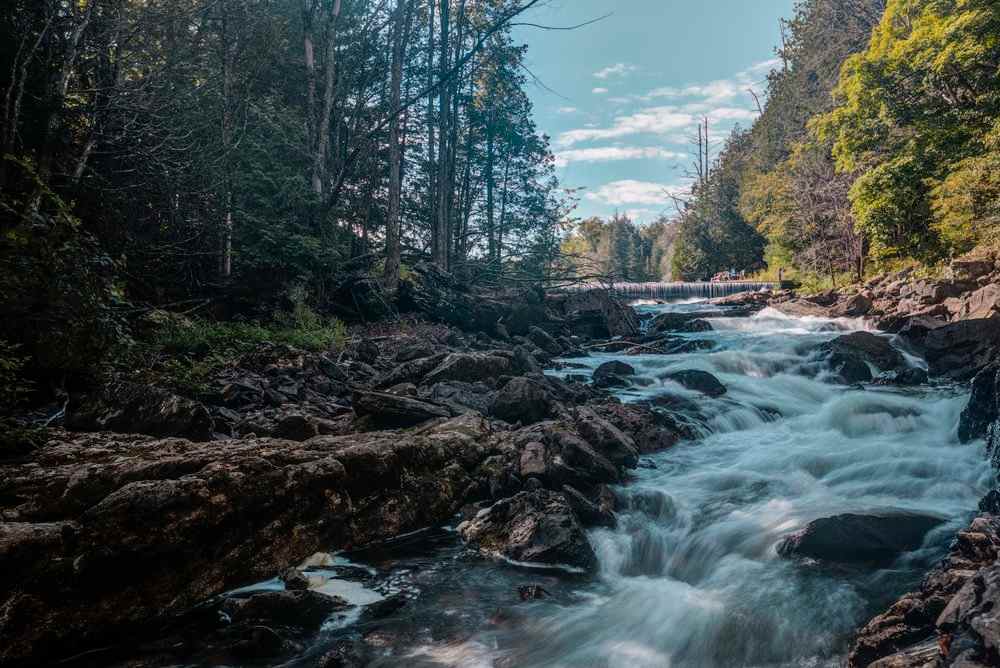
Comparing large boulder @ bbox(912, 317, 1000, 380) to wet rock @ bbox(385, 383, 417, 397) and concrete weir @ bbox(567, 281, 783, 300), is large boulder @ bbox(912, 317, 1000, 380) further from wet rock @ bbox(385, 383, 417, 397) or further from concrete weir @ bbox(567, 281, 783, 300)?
concrete weir @ bbox(567, 281, 783, 300)

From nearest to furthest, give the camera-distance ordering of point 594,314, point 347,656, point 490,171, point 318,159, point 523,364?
1. point 347,656
2. point 523,364
3. point 318,159
4. point 594,314
5. point 490,171

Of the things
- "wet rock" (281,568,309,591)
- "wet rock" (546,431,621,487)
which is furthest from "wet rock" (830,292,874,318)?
"wet rock" (281,568,309,591)

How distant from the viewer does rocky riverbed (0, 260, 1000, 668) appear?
11.2 feet

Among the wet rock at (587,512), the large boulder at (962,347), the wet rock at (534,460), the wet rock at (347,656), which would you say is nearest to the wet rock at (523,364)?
the wet rock at (534,460)

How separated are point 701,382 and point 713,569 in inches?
253

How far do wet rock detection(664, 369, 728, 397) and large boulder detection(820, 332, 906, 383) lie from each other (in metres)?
3.41

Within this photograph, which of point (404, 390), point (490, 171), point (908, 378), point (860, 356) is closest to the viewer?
point (404, 390)

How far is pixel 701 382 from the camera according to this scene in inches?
434

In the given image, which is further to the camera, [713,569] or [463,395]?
[463,395]

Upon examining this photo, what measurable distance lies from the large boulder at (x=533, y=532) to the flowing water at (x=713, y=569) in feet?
0.54

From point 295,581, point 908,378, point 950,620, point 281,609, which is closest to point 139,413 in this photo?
point 295,581

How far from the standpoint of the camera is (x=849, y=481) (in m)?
6.73

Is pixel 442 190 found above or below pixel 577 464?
above

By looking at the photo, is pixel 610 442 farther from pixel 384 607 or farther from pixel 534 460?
pixel 384 607
